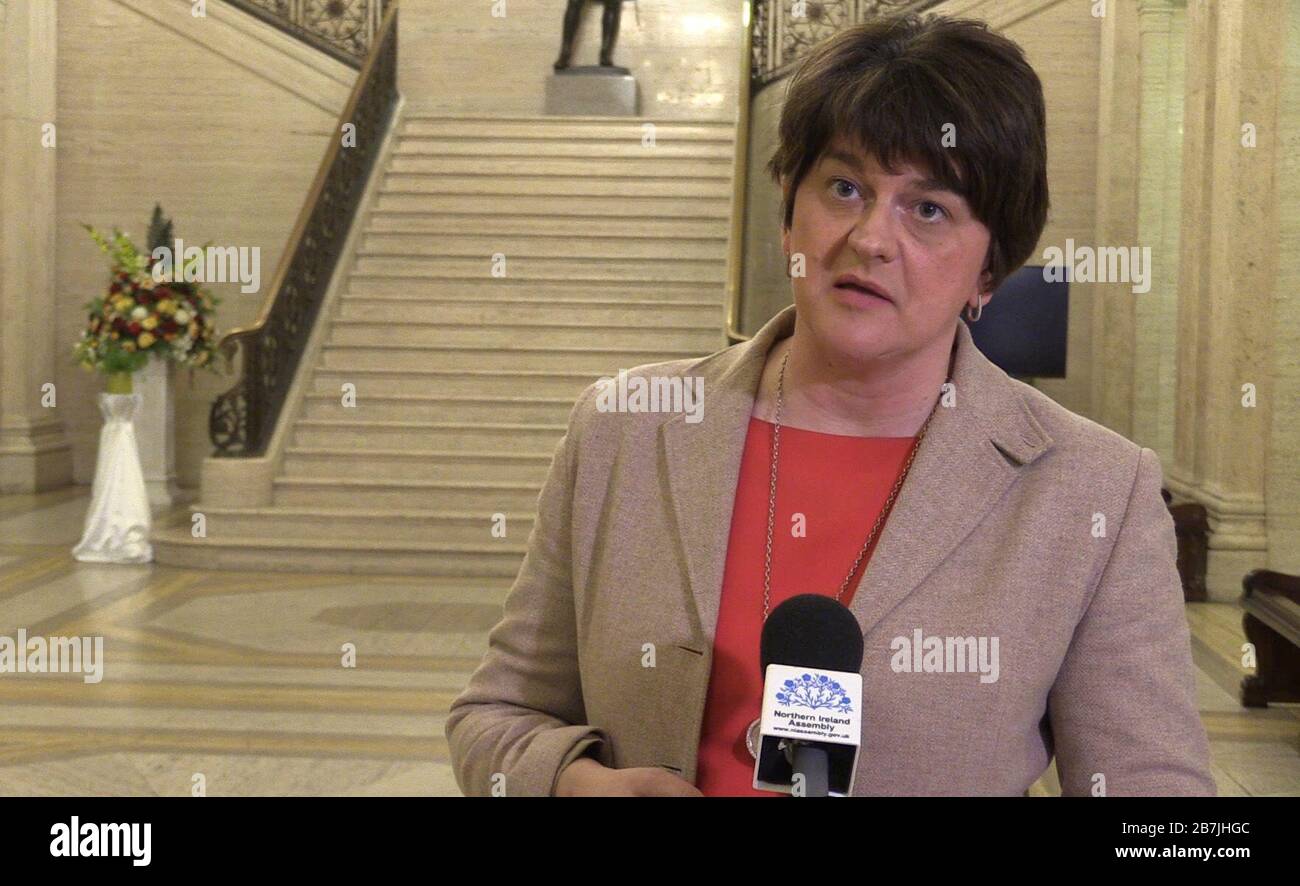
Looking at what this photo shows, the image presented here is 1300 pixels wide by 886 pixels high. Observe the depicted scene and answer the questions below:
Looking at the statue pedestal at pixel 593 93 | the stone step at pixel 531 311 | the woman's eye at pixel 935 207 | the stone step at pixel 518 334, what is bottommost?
the woman's eye at pixel 935 207

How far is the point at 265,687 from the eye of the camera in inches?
258

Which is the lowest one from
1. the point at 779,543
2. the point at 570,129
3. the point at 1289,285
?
the point at 779,543

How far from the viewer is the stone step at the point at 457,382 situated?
11438mm

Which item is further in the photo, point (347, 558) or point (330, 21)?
point (330, 21)

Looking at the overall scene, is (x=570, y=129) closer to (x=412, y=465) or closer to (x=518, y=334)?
(x=518, y=334)

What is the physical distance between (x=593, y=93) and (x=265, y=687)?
1071 centimetres

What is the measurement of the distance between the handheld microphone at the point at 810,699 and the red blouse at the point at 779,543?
10.9 inches

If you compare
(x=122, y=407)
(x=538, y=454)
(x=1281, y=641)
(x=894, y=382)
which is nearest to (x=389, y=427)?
(x=538, y=454)

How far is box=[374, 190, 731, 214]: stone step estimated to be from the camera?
13.5m

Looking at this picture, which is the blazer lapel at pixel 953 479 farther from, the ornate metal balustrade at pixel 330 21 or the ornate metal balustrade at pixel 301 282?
the ornate metal balustrade at pixel 330 21

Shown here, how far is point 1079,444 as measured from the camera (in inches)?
64.3

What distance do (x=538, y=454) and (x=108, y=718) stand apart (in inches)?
199

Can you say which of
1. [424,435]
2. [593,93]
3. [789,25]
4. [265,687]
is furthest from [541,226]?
[265,687]

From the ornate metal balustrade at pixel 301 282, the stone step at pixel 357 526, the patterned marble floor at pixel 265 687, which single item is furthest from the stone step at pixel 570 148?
the patterned marble floor at pixel 265 687
